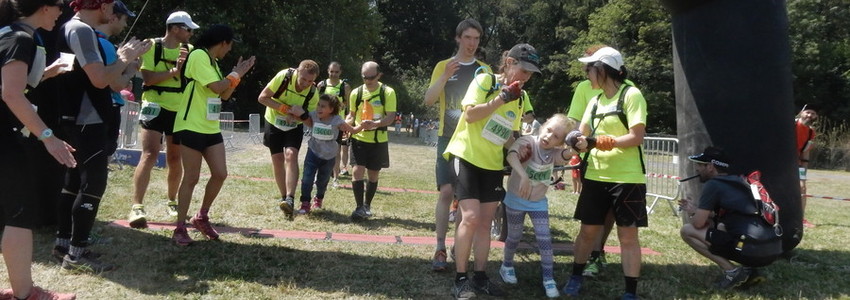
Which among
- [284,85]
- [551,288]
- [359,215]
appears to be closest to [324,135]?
[284,85]

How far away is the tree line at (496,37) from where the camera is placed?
31.0m

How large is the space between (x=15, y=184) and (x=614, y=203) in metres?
3.47

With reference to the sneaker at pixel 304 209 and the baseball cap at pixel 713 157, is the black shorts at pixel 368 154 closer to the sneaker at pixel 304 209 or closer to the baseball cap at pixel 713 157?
the sneaker at pixel 304 209

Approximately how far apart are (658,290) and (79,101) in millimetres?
4113

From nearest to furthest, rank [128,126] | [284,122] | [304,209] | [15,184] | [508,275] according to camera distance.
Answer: [15,184] → [508,275] → [284,122] → [304,209] → [128,126]

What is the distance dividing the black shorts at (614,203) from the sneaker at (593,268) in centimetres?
61

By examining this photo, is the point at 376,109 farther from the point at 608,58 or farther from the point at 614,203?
the point at 614,203

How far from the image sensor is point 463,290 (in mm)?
4020

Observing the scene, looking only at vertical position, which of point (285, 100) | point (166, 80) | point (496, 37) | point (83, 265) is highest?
point (496, 37)

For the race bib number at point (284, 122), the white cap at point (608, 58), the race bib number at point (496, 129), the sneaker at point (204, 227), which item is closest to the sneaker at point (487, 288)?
the race bib number at point (496, 129)

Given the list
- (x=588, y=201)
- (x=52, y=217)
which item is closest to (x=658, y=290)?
(x=588, y=201)

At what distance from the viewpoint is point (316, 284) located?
4.16 m

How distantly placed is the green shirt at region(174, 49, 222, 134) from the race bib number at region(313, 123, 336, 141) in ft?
5.87

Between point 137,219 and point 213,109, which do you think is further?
point 137,219
